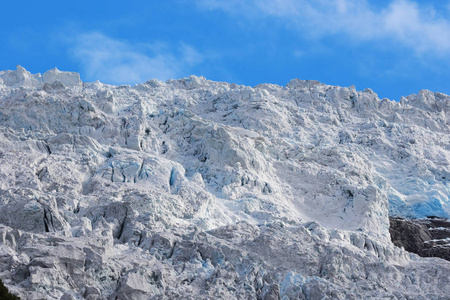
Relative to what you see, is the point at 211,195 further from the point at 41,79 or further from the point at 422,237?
the point at 41,79

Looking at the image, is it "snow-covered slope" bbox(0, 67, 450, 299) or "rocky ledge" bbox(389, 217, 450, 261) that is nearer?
"snow-covered slope" bbox(0, 67, 450, 299)

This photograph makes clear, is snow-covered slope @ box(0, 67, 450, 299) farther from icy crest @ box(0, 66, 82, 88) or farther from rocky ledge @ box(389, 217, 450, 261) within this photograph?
rocky ledge @ box(389, 217, 450, 261)

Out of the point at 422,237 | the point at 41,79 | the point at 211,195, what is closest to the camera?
the point at 211,195

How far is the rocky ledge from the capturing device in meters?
39.9

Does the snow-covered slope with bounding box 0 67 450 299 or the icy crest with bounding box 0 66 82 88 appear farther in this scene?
the icy crest with bounding box 0 66 82 88

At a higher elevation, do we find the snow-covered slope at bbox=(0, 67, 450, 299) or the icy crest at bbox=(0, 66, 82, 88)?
the icy crest at bbox=(0, 66, 82, 88)

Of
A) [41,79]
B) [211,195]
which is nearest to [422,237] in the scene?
[211,195]

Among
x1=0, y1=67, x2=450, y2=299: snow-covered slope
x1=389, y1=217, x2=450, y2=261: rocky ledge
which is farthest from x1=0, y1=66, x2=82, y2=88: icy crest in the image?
x1=389, y1=217, x2=450, y2=261: rocky ledge

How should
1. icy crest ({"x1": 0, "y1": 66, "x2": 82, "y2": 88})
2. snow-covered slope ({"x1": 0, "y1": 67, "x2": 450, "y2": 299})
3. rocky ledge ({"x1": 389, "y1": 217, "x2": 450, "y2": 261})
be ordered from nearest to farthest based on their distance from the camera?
snow-covered slope ({"x1": 0, "y1": 67, "x2": 450, "y2": 299}) < rocky ledge ({"x1": 389, "y1": 217, "x2": 450, "y2": 261}) < icy crest ({"x1": 0, "y1": 66, "x2": 82, "y2": 88})

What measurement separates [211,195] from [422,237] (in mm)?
15365

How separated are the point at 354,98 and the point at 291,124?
15053 mm

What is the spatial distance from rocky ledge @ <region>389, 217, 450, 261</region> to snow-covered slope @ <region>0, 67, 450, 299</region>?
1772mm

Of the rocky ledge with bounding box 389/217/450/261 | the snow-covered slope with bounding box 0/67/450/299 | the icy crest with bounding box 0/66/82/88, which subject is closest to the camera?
the snow-covered slope with bounding box 0/67/450/299

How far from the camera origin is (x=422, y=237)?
42.0 meters
